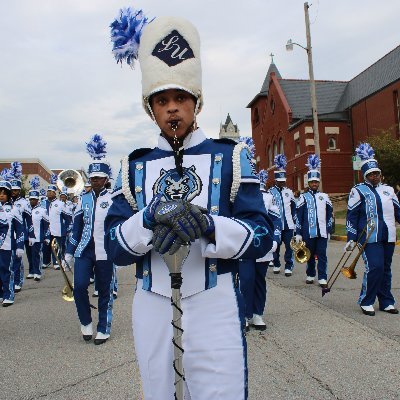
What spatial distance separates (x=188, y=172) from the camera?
2.32 metres

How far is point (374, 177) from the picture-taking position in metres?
7.34

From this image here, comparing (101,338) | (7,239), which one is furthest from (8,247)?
(101,338)

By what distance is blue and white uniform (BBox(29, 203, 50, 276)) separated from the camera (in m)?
12.7

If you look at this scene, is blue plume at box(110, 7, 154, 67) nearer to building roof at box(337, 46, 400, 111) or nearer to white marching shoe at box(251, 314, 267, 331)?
white marching shoe at box(251, 314, 267, 331)

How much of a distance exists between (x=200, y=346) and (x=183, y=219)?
22.5 inches

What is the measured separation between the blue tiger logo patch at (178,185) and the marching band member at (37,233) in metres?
10.9

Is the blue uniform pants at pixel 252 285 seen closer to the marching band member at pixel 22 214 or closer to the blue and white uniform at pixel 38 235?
the marching band member at pixel 22 214

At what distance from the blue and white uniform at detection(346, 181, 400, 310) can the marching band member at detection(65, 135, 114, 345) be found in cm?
360

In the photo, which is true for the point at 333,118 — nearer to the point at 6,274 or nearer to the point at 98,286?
the point at 6,274

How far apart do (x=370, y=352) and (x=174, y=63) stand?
402 centimetres

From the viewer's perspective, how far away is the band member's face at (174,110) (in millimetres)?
2344

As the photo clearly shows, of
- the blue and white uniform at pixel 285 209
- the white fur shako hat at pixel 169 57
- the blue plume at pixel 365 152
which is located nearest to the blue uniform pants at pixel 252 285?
the blue plume at pixel 365 152

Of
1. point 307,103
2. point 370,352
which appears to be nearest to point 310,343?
point 370,352

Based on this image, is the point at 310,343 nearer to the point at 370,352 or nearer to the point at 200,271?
the point at 370,352
